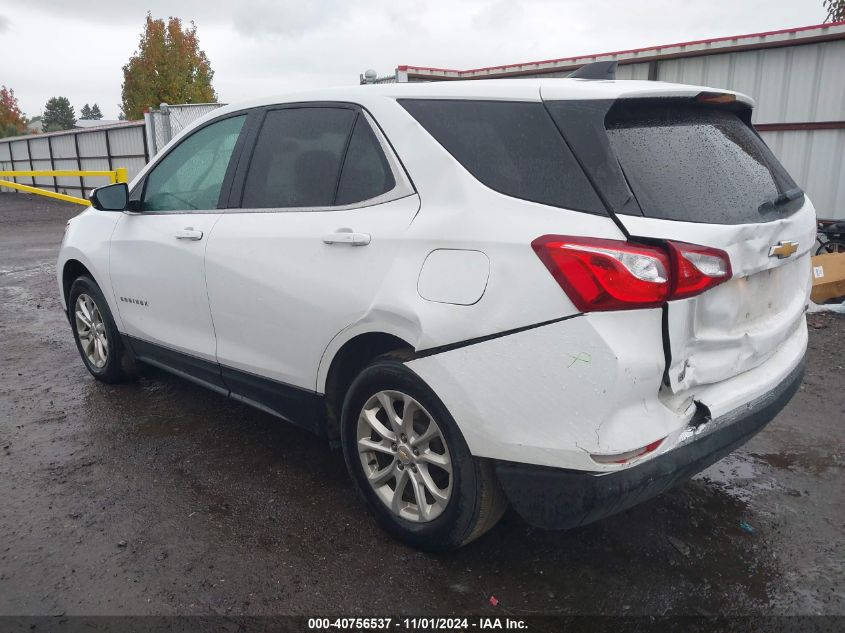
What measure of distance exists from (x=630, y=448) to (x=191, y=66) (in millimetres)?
44691

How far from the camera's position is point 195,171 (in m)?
3.87

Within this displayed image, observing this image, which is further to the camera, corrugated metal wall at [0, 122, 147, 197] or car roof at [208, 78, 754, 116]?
corrugated metal wall at [0, 122, 147, 197]

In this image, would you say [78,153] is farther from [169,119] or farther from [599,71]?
[599,71]

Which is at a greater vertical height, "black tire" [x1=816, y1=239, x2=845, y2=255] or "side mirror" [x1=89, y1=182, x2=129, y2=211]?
"side mirror" [x1=89, y1=182, x2=129, y2=211]

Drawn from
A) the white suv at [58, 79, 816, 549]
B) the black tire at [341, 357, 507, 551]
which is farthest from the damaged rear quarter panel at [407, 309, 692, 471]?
the black tire at [341, 357, 507, 551]

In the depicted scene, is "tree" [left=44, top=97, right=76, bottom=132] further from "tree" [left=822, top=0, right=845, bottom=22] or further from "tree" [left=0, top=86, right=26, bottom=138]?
"tree" [left=822, top=0, right=845, bottom=22]

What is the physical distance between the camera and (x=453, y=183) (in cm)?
255

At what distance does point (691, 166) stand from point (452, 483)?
1.42 metres

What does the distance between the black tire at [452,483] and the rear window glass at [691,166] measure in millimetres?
1006

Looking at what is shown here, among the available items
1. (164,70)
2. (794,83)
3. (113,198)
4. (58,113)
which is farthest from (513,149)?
(58,113)

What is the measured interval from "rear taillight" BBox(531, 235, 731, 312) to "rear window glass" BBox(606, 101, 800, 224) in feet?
0.49

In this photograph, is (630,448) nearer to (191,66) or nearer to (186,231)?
(186,231)

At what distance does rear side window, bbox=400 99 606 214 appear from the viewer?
2312mm

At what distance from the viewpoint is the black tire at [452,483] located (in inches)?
98.0
